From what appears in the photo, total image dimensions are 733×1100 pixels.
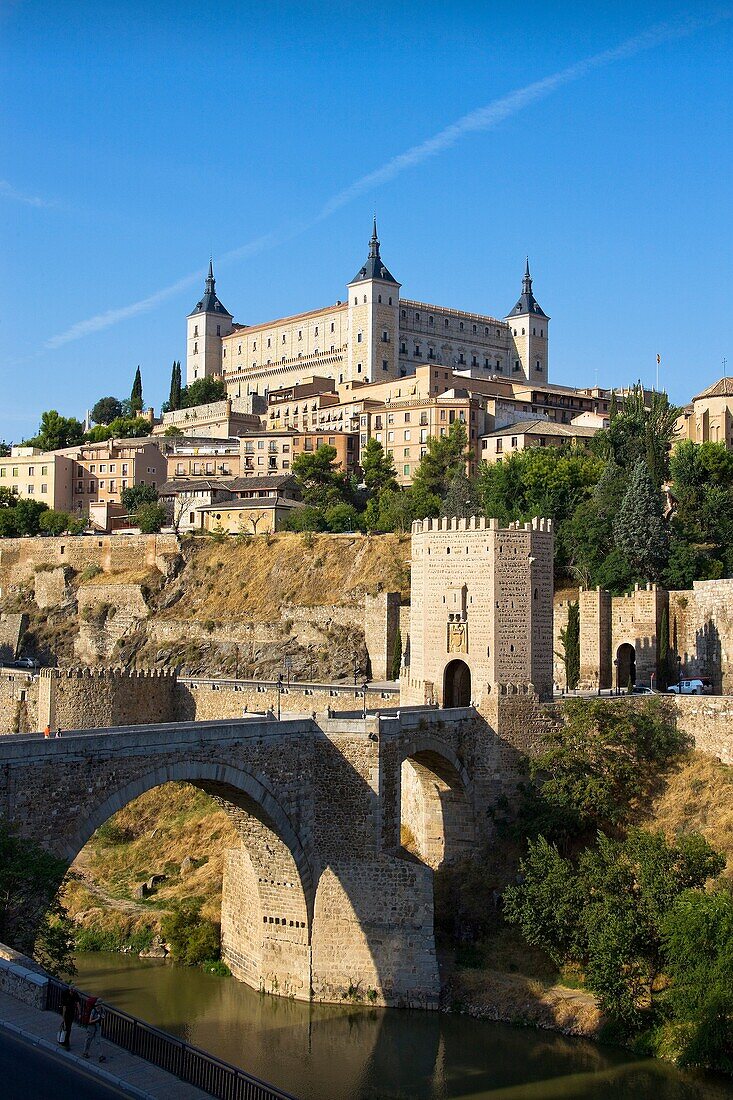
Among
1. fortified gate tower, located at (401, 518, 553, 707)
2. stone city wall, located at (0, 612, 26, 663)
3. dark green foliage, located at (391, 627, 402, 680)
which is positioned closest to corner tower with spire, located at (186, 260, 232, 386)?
stone city wall, located at (0, 612, 26, 663)

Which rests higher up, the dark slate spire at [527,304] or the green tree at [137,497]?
the dark slate spire at [527,304]

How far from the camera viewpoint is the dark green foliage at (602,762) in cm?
3253

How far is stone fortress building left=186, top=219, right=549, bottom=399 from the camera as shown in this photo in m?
106

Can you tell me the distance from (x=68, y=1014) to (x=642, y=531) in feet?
124

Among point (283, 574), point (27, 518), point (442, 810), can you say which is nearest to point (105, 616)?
point (283, 574)

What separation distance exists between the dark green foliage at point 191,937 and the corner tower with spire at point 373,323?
7595 centimetres

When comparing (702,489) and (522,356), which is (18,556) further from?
(522,356)

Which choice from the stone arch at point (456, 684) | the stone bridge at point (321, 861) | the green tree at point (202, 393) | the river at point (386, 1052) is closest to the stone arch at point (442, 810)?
the stone bridge at point (321, 861)

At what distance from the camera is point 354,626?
53.6m

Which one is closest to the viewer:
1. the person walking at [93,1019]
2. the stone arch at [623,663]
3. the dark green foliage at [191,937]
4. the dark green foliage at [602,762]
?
the person walking at [93,1019]

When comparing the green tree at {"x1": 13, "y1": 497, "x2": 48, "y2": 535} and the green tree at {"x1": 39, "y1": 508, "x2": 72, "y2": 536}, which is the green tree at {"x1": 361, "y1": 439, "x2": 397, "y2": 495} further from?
the green tree at {"x1": 13, "y1": 497, "x2": 48, "y2": 535}

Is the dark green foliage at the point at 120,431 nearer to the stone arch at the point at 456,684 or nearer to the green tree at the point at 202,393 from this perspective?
the green tree at the point at 202,393

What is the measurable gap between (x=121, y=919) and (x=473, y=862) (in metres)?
9.23

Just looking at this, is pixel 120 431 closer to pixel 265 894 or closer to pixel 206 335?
pixel 206 335
